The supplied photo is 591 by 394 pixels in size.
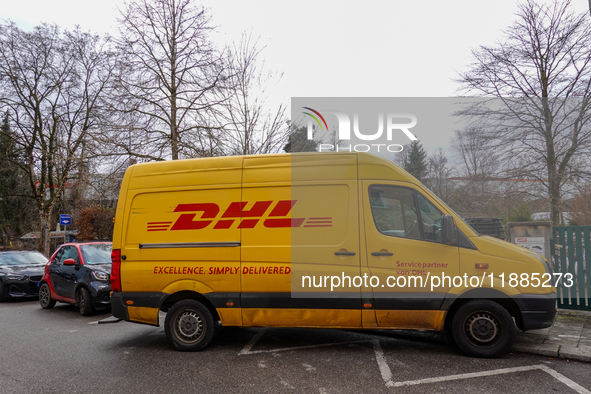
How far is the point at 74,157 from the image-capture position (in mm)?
15695

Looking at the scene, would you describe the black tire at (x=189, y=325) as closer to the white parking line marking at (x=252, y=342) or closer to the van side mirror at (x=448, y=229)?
the white parking line marking at (x=252, y=342)

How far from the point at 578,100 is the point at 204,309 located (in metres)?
12.9

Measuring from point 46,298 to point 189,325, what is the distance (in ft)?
22.4

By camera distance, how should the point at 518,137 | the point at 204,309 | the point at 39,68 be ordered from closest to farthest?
the point at 204,309 → the point at 518,137 → the point at 39,68

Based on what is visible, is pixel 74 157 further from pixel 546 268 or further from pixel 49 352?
pixel 546 268

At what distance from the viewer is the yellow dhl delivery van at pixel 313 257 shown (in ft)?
16.8

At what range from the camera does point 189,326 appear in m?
5.79

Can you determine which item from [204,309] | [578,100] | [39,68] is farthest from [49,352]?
[39,68]

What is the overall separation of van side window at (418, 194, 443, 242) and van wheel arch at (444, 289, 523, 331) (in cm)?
76

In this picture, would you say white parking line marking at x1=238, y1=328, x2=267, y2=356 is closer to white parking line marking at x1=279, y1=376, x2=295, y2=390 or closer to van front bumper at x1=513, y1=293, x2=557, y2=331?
white parking line marking at x1=279, y1=376, x2=295, y2=390

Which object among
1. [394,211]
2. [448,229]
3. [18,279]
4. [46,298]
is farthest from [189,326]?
[18,279]

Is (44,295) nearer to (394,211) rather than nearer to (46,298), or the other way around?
(46,298)

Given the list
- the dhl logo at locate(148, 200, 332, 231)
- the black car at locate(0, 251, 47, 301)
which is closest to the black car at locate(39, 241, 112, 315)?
the black car at locate(0, 251, 47, 301)

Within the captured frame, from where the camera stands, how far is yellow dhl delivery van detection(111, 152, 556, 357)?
513cm
